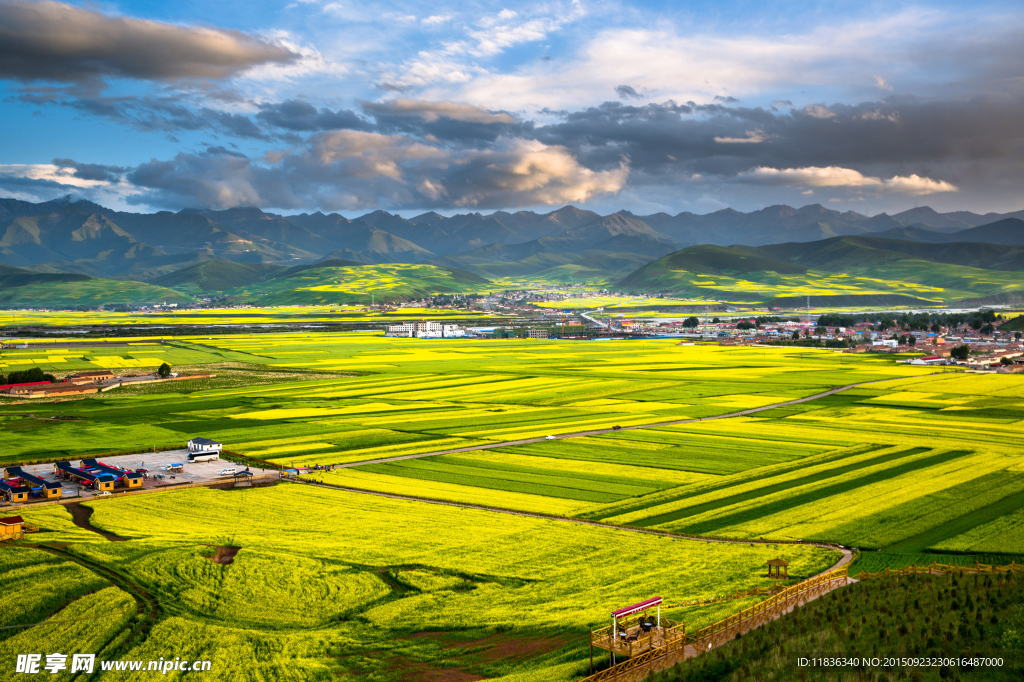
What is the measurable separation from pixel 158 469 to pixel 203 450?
3.89 meters

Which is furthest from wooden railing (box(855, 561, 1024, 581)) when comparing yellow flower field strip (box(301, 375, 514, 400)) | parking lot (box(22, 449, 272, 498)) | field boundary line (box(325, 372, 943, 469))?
yellow flower field strip (box(301, 375, 514, 400))

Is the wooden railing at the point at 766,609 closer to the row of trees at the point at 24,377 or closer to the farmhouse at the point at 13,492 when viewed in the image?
the farmhouse at the point at 13,492

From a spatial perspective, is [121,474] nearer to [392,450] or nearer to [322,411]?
[392,450]

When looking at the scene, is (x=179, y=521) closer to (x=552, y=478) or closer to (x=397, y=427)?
(x=552, y=478)

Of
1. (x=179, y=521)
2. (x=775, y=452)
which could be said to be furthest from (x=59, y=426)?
(x=775, y=452)

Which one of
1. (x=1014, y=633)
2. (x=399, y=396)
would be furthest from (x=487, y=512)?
(x=399, y=396)

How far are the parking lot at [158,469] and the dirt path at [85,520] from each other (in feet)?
9.89

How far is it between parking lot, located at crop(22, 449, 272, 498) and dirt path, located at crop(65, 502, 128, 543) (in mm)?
3014

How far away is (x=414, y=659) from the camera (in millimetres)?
23906

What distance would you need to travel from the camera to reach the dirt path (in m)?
35.7

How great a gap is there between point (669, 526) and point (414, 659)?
18.0 meters

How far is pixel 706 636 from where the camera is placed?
21.8 m

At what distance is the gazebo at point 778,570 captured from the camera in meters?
29.2

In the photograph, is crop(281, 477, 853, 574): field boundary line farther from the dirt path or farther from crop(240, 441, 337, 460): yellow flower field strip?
the dirt path
